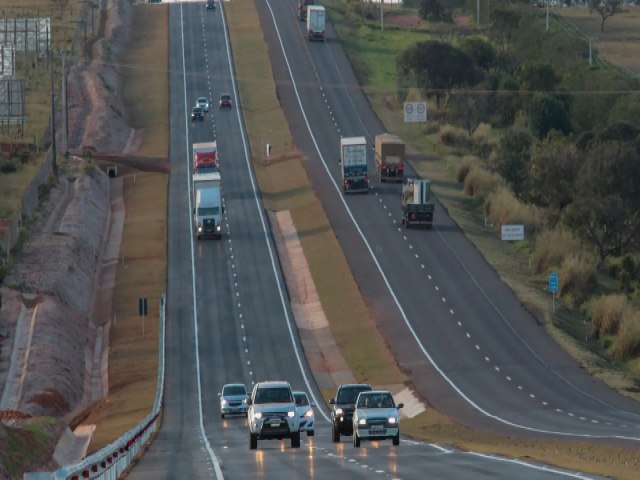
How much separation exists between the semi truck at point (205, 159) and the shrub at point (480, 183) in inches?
744

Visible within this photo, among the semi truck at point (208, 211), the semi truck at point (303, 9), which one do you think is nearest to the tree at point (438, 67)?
the semi truck at point (303, 9)

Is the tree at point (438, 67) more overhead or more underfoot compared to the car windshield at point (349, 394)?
more overhead

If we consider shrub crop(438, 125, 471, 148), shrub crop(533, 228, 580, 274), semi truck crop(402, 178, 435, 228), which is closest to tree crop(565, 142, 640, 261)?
shrub crop(533, 228, 580, 274)

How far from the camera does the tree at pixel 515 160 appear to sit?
129m

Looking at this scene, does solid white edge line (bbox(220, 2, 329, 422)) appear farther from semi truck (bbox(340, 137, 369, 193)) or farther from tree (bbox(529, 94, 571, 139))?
tree (bbox(529, 94, 571, 139))

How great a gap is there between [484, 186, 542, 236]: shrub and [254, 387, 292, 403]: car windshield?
6585 cm

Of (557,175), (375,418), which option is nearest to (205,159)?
(557,175)

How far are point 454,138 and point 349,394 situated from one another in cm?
9471

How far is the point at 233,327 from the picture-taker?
9019 centimetres

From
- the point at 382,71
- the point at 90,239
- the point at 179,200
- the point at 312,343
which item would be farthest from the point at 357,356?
the point at 382,71

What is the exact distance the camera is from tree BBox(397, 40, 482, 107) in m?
162

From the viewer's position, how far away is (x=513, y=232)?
344 feet

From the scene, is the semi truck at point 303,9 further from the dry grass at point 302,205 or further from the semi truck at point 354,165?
the semi truck at point 354,165

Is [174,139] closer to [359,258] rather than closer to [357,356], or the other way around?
[359,258]
